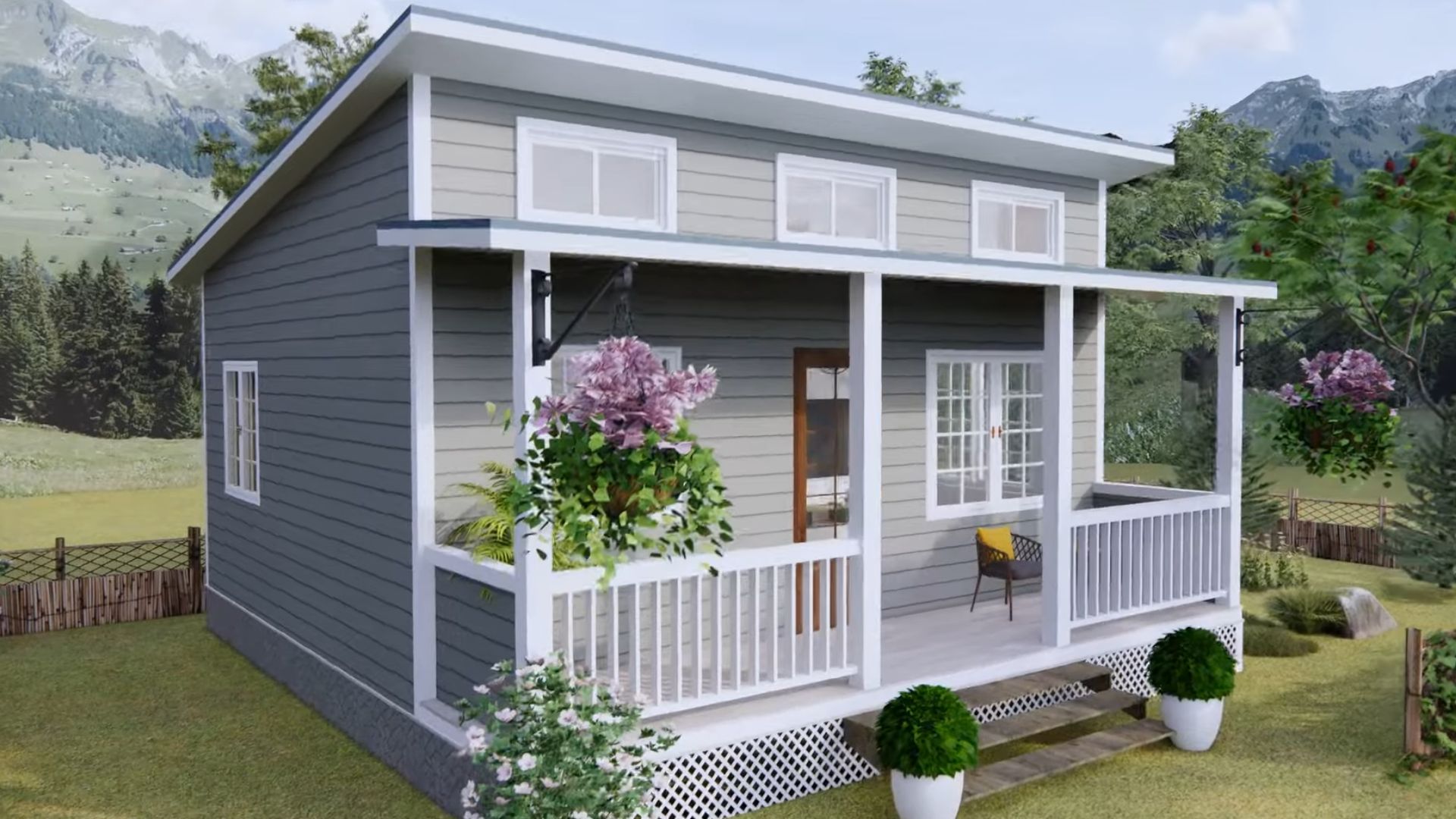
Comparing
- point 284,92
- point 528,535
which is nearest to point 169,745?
point 528,535

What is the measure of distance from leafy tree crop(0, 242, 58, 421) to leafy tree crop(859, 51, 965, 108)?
21128mm

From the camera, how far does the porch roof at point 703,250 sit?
4.98m

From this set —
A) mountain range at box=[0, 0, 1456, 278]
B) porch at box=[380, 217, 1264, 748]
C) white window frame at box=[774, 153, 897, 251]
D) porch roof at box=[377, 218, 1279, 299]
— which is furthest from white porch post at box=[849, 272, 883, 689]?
mountain range at box=[0, 0, 1456, 278]

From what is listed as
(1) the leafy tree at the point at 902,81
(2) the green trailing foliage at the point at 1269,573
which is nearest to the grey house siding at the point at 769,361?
(2) the green trailing foliage at the point at 1269,573

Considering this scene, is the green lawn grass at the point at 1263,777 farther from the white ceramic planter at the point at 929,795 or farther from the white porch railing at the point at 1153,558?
the white porch railing at the point at 1153,558

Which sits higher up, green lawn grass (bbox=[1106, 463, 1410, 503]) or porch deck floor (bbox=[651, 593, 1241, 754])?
porch deck floor (bbox=[651, 593, 1241, 754])

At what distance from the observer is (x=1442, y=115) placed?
72062 mm

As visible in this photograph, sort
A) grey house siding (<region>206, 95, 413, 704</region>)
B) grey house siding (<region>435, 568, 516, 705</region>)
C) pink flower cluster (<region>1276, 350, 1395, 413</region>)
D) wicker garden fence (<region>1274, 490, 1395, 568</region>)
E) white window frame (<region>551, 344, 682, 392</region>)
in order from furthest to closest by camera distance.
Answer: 1. wicker garden fence (<region>1274, 490, 1395, 568</region>)
2. pink flower cluster (<region>1276, 350, 1395, 413</region>)
3. white window frame (<region>551, 344, 682, 392</region>)
4. grey house siding (<region>206, 95, 413, 704</region>)
5. grey house siding (<region>435, 568, 516, 705</region>)

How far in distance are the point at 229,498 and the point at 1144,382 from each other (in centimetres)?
1958

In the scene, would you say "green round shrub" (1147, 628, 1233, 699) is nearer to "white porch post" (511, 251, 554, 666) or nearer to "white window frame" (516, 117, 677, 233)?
"white porch post" (511, 251, 554, 666)

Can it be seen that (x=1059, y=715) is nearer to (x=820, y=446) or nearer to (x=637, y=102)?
(x=820, y=446)

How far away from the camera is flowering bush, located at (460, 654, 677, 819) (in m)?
4.45

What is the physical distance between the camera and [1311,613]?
9961 millimetres

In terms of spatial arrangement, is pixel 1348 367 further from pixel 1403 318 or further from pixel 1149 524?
→ pixel 1403 318
